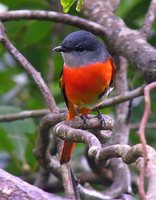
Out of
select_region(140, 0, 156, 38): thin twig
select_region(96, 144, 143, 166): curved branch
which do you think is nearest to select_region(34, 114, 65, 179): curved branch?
select_region(96, 144, 143, 166): curved branch

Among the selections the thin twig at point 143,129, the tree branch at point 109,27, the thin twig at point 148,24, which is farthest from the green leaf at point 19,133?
the thin twig at point 143,129

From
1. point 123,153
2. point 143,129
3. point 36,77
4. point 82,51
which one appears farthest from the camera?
point 82,51

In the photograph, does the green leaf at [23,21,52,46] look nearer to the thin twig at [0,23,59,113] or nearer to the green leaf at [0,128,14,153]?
the green leaf at [0,128,14,153]

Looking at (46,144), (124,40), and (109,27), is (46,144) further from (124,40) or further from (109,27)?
(109,27)

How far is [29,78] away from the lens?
444 centimetres

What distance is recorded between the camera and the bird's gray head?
3577 millimetres

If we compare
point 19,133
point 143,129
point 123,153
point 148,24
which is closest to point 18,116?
point 19,133

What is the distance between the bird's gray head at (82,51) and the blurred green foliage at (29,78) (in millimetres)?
317

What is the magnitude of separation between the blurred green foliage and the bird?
0.33 m

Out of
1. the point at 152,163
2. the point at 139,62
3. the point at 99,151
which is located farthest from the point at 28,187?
the point at 139,62

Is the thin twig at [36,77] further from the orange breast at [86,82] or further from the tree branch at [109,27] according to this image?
the orange breast at [86,82]

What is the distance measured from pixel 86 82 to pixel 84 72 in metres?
0.09

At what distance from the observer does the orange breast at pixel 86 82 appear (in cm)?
356

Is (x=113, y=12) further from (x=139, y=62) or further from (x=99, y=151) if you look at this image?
(x=99, y=151)
